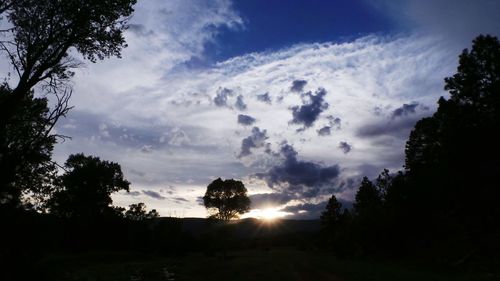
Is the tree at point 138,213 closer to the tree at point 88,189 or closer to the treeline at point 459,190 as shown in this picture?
the tree at point 88,189

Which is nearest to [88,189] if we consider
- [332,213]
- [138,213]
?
[138,213]

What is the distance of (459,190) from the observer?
46.4 metres

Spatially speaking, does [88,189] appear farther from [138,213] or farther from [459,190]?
[459,190]

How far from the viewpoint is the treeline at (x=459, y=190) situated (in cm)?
4316

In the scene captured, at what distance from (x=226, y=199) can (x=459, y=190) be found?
65224 mm

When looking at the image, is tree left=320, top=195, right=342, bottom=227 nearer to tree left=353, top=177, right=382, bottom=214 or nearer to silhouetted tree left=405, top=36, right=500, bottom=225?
tree left=353, top=177, right=382, bottom=214

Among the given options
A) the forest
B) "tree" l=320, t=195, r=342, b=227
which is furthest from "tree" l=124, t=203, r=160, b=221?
"tree" l=320, t=195, r=342, b=227

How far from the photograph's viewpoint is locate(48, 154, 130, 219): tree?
236 ft

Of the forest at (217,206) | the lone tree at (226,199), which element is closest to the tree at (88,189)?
the forest at (217,206)

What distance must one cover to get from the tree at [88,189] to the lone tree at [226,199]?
2909 centimetres

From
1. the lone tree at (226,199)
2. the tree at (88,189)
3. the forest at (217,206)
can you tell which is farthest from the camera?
the lone tree at (226,199)

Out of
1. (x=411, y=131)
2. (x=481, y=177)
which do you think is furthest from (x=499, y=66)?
(x=411, y=131)

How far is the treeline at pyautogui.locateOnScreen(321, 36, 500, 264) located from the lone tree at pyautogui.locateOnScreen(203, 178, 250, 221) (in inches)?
1861

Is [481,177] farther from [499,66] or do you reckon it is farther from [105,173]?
[105,173]
